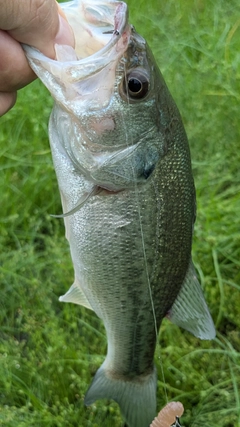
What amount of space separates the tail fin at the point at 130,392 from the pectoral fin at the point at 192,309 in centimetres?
30

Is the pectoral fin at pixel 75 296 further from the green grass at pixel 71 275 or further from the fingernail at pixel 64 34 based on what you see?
the fingernail at pixel 64 34

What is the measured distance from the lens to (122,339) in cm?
181

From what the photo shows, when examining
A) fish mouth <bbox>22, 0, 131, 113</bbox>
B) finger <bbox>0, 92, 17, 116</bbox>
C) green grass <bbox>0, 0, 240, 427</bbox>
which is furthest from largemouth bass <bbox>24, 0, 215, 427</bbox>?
green grass <bbox>0, 0, 240, 427</bbox>

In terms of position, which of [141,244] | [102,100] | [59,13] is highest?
[59,13]

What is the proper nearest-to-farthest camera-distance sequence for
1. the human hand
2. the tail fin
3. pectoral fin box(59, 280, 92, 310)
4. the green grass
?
the human hand
pectoral fin box(59, 280, 92, 310)
the tail fin
the green grass

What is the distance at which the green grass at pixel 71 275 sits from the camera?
2.29m

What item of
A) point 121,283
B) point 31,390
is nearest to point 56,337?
point 31,390

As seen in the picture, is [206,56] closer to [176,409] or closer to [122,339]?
[122,339]

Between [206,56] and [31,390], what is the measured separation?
250 cm

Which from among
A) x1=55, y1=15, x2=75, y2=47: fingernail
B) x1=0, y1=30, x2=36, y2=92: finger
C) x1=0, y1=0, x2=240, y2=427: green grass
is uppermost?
x1=55, y1=15, x2=75, y2=47: fingernail

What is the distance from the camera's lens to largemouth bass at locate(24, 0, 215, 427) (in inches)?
55.4

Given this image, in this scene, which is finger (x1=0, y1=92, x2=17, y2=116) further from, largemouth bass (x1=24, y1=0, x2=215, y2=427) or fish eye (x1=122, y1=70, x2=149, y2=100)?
fish eye (x1=122, y1=70, x2=149, y2=100)

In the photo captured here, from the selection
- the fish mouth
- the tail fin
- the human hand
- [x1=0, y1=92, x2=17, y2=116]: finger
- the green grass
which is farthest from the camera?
the green grass

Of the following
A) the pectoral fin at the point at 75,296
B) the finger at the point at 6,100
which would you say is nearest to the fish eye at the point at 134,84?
the finger at the point at 6,100
